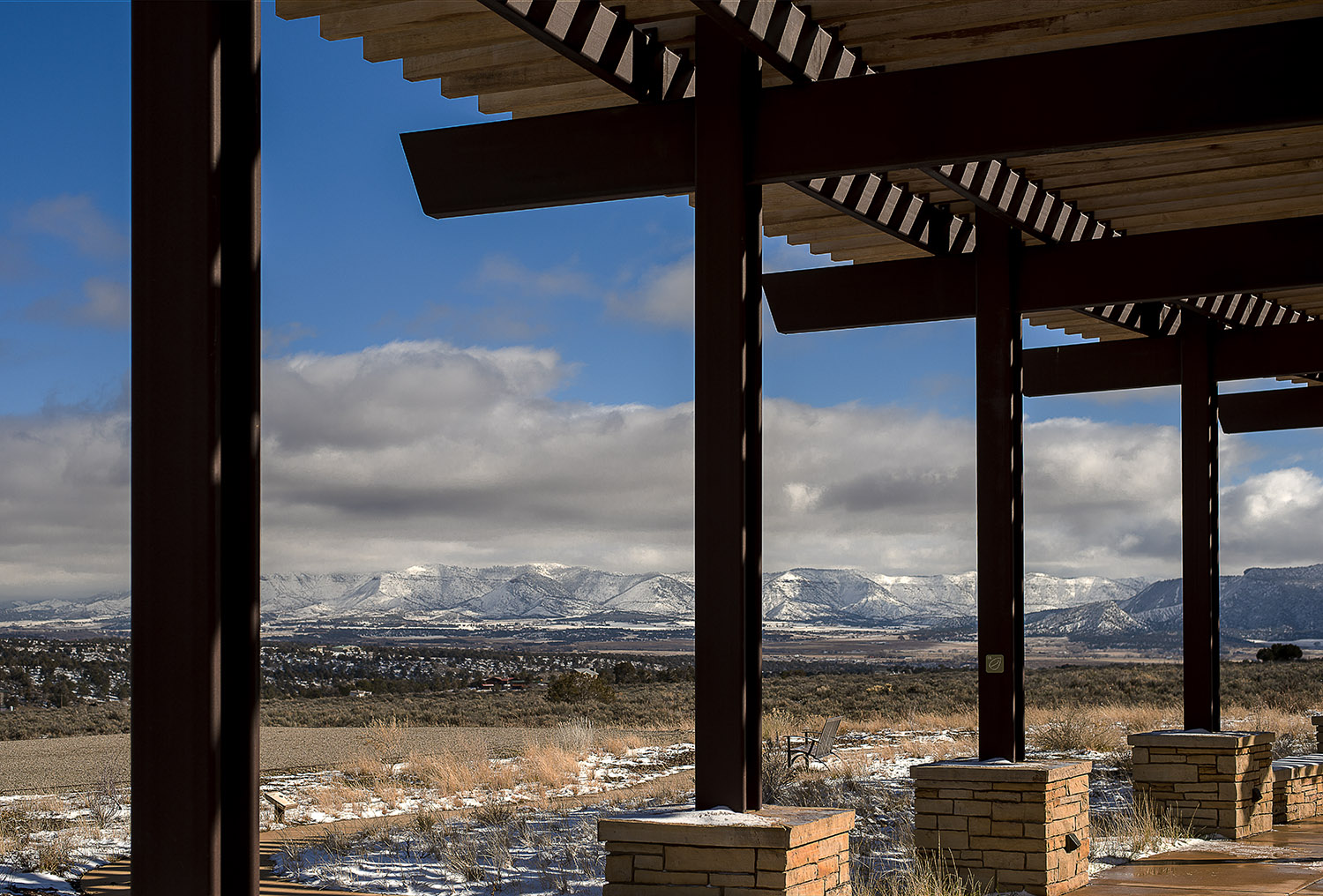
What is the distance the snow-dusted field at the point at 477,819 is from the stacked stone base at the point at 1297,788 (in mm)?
1331

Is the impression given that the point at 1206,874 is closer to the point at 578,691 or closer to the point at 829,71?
the point at 829,71

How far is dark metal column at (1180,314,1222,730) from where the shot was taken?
40.2ft

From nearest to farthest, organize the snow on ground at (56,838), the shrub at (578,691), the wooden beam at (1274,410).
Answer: the snow on ground at (56,838) → the wooden beam at (1274,410) → the shrub at (578,691)

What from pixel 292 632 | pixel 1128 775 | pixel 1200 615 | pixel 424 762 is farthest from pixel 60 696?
pixel 292 632

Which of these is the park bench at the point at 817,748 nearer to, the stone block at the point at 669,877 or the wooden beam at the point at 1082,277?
the wooden beam at the point at 1082,277

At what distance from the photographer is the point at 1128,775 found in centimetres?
1686

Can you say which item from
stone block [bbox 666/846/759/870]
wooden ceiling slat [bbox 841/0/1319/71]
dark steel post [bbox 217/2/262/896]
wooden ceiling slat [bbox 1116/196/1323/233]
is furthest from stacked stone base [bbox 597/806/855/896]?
wooden ceiling slat [bbox 1116/196/1323/233]

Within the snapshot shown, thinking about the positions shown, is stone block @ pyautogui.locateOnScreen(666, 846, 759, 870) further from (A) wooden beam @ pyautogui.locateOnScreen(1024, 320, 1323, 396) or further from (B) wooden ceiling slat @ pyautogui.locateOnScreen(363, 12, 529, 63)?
(A) wooden beam @ pyautogui.locateOnScreen(1024, 320, 1323, 396)

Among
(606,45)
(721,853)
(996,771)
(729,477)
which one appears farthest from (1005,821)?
(606,45)

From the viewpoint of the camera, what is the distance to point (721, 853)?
627 centimetres

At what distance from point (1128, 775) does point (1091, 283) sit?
909 cm

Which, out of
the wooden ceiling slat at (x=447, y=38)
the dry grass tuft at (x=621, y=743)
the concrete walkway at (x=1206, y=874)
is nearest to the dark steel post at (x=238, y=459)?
the wooden ceiling slat at (x=447, y=38)

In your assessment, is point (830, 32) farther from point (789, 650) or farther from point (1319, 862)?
point (789, 650)

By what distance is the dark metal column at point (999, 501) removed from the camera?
934 cm
